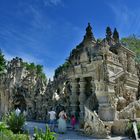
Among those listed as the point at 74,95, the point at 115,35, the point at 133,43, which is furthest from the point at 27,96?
the point at 133,43

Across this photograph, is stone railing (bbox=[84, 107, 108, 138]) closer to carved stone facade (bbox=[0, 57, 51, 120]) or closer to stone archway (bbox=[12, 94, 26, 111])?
carved stone facade (bbox=[0, 57, 51, 120])

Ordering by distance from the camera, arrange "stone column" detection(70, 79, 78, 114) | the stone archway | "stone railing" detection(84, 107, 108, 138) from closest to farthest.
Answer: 1. "stone railing" detection(84, 107, 108, 138)
2. "stone column" detection(70, 79, 78, 114)
3. the stone archway

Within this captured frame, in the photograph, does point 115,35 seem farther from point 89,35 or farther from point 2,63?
point 2,63

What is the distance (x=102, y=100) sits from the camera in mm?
15641

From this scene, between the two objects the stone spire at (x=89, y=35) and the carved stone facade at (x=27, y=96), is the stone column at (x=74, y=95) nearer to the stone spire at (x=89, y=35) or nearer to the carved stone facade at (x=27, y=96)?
the carved stone facade at (x=27, y=96)

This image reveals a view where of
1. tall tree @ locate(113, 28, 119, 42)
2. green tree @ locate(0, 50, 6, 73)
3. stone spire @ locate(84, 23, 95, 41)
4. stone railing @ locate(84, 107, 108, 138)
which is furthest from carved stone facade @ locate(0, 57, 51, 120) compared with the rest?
stone railing @ locate(84, 107, 108, 138)

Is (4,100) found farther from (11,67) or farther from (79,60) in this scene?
(11,67)

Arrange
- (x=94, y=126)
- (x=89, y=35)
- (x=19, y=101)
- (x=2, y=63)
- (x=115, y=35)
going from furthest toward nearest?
(x=2, y=63)
(x=19, y=101)
(x=115, y=35)
(x=89, y=35)
(x=94, y=126)

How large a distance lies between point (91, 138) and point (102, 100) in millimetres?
3540

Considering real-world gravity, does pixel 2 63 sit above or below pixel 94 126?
above

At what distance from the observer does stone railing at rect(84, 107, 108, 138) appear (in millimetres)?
12773

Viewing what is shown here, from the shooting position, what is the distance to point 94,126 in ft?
43.6

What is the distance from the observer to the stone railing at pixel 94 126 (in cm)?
1277

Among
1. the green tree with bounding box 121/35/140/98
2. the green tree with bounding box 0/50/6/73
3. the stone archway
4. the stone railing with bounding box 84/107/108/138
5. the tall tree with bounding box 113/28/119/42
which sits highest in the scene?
the green tree with bounding box 121/35/140/98
